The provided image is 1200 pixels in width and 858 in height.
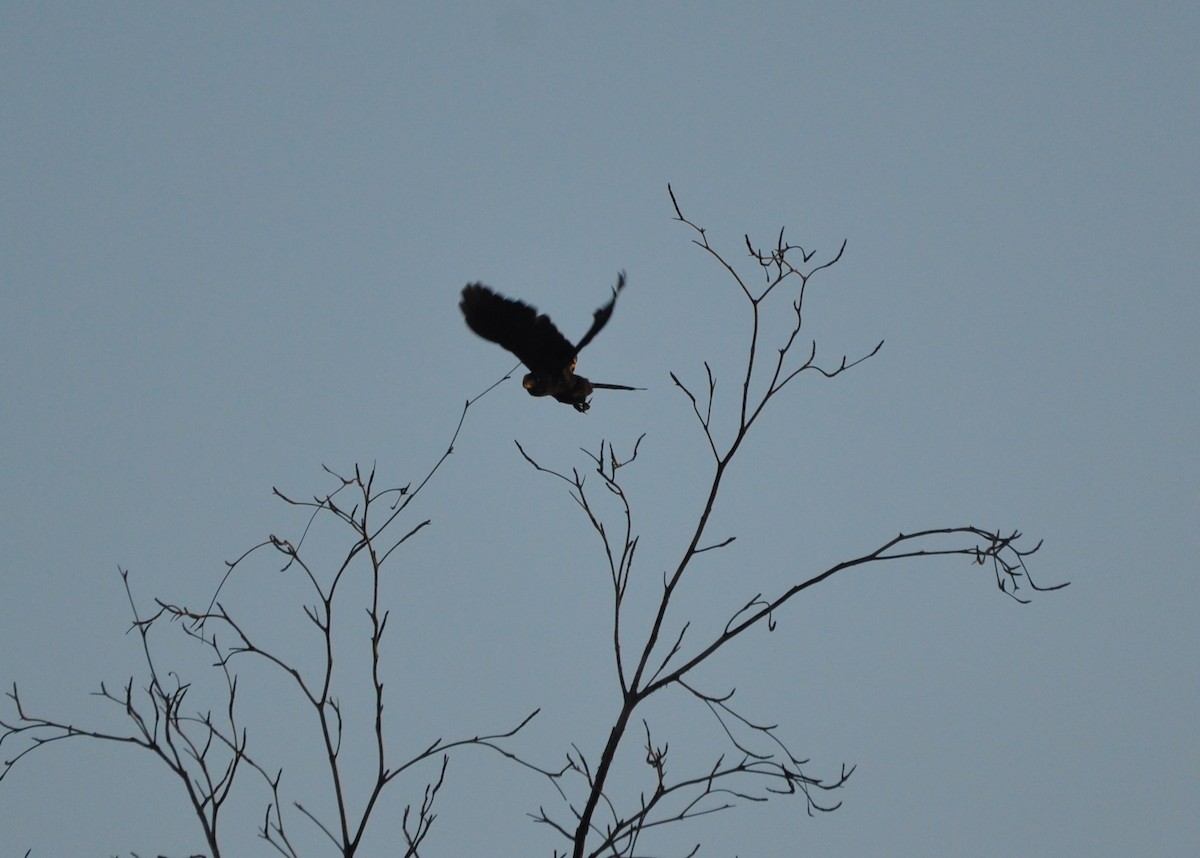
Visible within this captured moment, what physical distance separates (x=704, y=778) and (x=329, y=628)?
1026 millimetres

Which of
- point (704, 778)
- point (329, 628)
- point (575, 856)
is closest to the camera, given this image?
point (575, 856)

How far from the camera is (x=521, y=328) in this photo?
210 inches

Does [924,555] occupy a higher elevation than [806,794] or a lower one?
higher

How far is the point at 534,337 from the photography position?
209 inches

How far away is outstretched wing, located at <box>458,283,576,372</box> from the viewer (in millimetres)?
5332

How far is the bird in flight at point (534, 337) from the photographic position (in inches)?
210

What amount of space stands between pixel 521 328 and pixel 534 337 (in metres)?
0.07

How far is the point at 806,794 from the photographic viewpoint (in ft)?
10.2

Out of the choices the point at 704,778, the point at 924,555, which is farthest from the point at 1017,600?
the point at 704,778

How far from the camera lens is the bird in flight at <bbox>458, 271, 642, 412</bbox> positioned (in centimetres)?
534

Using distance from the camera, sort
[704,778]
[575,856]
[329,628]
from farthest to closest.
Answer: [329,628] < [704,778] < [575,856]

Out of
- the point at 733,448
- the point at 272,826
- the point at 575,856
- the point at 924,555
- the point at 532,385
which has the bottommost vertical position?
the point at 575,856

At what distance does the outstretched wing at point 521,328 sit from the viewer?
5.33 metres

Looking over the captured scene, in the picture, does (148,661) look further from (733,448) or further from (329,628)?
(733,448)
